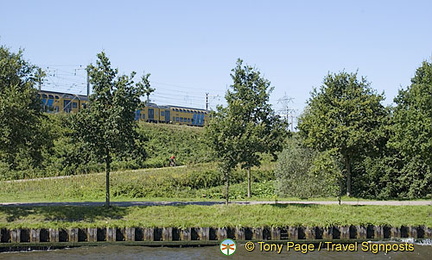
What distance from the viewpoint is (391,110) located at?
1495 inches

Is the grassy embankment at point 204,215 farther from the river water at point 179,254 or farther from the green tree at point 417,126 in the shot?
the green tree at point 417,126

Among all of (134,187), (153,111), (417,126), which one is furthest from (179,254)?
(153,111)

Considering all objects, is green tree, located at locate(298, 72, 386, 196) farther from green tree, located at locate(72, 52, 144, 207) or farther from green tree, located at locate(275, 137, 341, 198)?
green tree, located at locate(72, 52, 144, 207)

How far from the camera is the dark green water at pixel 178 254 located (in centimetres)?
2341

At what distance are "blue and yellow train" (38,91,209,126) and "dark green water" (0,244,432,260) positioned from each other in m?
44.7

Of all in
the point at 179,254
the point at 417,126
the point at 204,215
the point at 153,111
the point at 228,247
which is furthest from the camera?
the point at 153,111

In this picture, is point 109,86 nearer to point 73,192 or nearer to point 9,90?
point 9,90

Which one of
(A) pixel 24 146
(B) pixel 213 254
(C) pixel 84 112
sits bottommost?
(B) pixel 213 254

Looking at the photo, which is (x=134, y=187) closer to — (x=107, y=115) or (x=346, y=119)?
(x=107, y=115)

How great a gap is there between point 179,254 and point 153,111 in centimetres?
6624

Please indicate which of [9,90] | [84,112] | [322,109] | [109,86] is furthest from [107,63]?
[322,109]

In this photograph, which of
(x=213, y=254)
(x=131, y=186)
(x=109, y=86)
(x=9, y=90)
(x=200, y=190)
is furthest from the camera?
(x=200, y=190)

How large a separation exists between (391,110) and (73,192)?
2432cm

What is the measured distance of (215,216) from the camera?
A: 1131 inches
